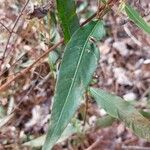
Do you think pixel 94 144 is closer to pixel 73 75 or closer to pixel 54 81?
pixel 54 81

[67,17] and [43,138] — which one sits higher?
[67,17]

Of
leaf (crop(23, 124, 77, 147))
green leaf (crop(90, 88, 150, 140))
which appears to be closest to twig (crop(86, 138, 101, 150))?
leaf (crop(23, 124, 77, 147))

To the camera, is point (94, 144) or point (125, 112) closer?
point (125, 112)

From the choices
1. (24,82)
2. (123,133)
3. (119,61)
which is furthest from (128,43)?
(24,82)

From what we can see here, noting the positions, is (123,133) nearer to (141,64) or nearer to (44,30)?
(141,64)

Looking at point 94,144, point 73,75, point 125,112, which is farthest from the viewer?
point 94,144

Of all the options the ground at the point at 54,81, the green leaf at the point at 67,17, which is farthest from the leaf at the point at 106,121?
the green leaf at the point at 67,17

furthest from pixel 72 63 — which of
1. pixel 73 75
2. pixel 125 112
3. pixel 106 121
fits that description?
pixel 106 121
